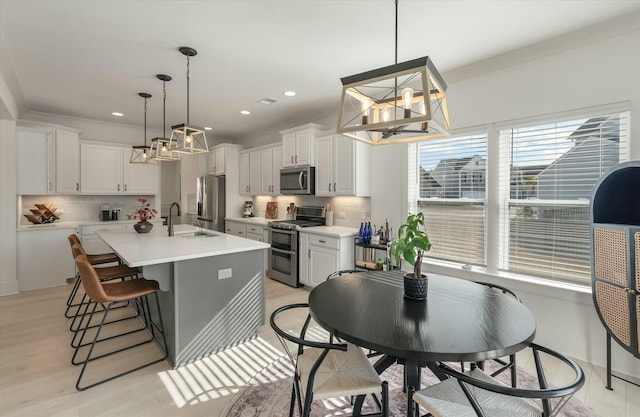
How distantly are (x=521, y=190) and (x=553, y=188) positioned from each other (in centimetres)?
25

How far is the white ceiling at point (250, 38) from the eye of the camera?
226 cm

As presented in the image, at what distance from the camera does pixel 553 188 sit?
9.16 feet

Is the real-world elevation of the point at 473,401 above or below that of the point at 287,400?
above

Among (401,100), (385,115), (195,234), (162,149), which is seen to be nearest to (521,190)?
(401,100)

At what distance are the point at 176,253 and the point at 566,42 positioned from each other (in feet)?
12.1

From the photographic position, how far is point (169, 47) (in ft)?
9.36

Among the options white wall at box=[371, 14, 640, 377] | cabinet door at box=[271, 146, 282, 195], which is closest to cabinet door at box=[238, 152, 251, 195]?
Answer: cabinet door at box=[271, 146, 282, 195]

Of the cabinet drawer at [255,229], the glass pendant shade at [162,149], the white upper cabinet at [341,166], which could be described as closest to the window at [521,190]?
the white upper cabinet at [341,166]

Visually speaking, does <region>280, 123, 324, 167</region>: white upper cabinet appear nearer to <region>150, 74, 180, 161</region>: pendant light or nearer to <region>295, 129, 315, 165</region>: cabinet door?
<region>295, 129, 315, 165</region>: cabinet door

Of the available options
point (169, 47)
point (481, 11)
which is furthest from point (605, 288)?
point (169, 47)

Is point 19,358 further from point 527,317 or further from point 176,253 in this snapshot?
point 527,317

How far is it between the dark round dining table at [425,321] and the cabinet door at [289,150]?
3.29 meters

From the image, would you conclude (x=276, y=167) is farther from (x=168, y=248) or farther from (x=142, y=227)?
(x=168, y=248)

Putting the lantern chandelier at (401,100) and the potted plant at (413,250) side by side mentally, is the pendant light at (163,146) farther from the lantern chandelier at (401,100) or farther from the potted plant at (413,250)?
the potted plant at (413,250)
